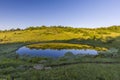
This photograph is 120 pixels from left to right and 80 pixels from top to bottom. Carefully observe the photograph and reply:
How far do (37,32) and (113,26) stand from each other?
73.6 m

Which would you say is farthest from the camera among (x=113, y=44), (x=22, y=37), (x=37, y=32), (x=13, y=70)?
(x=37, y=32)

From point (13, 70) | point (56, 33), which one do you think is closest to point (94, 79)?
point (13, 70)

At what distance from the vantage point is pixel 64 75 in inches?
1606

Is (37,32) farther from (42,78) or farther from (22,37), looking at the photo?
(42,78)

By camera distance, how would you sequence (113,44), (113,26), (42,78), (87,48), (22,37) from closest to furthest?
(42,78), (87,48), (113,44), (22,37), (113,26)

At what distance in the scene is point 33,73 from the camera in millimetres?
43188

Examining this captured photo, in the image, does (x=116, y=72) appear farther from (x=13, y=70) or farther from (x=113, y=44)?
(x=113, y=44)

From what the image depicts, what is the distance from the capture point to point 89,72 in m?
42.5

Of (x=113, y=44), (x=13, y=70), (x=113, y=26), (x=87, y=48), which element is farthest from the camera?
(x=113, y=26)

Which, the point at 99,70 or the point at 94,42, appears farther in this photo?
the point at 94,42

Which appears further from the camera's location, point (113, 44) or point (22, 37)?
point (22, 37)

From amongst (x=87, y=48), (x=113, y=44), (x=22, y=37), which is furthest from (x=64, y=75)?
(x=22, y=37)

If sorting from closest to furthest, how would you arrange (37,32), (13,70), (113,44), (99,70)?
1. (99,70)
2. (13,70)
3. (113,44)
4. (37,32)

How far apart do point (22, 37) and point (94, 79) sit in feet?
324
